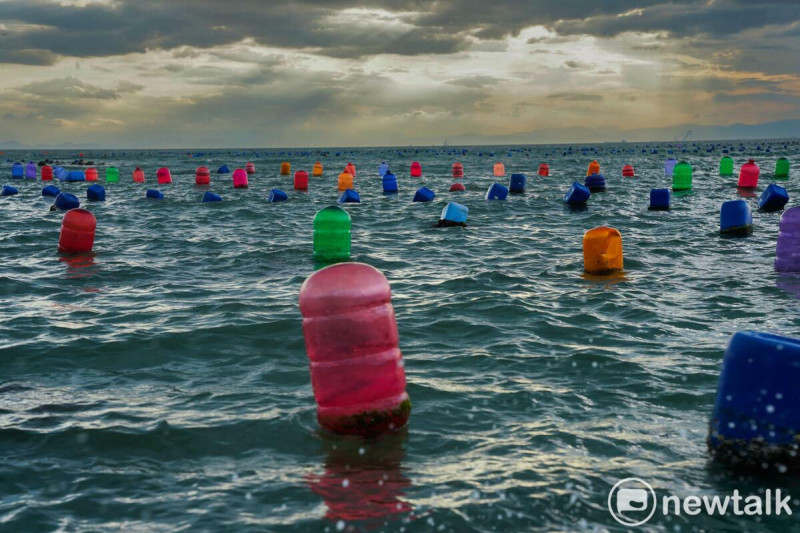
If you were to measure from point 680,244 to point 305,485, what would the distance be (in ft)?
43.6

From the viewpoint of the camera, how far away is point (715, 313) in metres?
10.3

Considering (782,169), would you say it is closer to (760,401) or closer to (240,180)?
(240,180)

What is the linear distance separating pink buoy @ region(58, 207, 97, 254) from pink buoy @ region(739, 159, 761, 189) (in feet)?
84.3

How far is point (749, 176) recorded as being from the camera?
3153 cm

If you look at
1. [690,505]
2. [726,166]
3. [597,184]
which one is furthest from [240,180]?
[690,505]

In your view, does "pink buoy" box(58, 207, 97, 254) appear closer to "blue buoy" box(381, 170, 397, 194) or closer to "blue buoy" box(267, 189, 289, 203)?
"blue buoy" box(267, 189, 289, 203)

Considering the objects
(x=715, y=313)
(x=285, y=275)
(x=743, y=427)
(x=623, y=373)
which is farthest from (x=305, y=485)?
(x=285, y=275)

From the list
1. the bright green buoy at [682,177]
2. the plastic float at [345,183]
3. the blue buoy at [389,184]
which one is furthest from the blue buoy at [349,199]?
the bright green buoy at [682,177]

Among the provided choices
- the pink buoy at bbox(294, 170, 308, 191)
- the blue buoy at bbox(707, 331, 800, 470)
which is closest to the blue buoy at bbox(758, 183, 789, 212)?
the blue buoy at bbox(707, 331, 800, 470)

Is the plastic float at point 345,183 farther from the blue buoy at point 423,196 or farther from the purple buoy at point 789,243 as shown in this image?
the purple buoy at point 789,243

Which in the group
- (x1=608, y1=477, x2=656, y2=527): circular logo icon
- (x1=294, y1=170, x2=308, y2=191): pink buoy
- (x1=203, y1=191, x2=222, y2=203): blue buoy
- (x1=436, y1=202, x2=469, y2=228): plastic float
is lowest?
(x1=608, y1=477, x2=656, y2=527): circular logo icon

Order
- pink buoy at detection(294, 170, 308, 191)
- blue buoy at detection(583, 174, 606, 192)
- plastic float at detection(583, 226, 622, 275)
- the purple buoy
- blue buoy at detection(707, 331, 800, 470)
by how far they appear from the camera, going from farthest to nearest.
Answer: pink buoy at detection(294, 170, 308, 191) → blue buoy at detection(583, 174, 606, 192) → plastic float at detection(583, 226, 622, 275) → the purple buoy → blue buoy at detection(707, 331, 800, 470)

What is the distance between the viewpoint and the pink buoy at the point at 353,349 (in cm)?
595

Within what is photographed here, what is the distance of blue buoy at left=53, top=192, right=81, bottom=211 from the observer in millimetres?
24844
